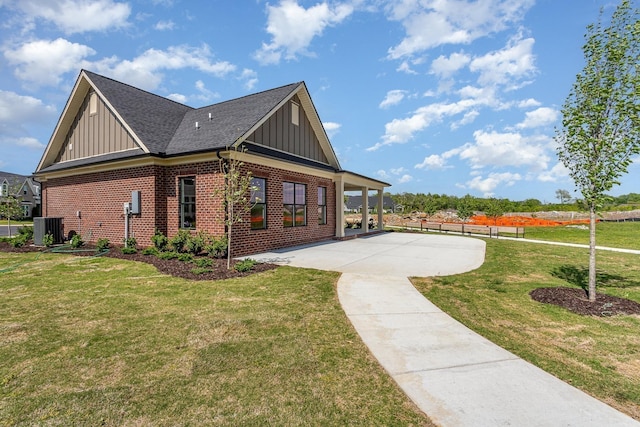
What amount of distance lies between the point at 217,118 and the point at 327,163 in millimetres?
6912

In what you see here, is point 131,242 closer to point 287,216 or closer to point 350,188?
point 287,216

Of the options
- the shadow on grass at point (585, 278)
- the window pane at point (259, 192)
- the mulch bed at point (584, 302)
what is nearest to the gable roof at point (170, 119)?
the window pane at point (259, 192)

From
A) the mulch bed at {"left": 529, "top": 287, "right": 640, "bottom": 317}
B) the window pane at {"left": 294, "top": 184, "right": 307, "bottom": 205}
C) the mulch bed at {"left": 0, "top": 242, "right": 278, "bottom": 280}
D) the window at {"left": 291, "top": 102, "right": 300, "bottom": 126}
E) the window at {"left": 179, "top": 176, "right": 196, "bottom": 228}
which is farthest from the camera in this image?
the window at {"left": 291, "top": 102, "right": 300, "bottom": 126}

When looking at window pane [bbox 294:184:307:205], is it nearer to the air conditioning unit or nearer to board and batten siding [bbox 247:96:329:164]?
board and batten siding [bbox 247:96:329:164]

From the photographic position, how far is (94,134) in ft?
48.8

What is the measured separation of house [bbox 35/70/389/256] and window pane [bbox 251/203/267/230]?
1.6 inches

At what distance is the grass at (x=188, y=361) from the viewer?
2.78 metres

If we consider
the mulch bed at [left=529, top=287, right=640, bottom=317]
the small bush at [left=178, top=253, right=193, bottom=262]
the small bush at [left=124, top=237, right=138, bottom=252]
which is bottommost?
the mulch bed at [left=529, top=287, right=640, bottom=317]

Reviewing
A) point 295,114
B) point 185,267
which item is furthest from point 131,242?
Result: point 295,114

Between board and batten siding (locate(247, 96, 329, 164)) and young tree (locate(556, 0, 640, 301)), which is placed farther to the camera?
board and batten siding (locate(247, 96, 329, 164))

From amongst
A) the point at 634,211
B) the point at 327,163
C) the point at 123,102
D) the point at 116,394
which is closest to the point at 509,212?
the point at 634,211

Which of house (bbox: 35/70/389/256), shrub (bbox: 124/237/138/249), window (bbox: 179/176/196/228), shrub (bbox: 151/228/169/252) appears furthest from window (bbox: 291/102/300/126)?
shrub (bbox: 124/237/138/249)

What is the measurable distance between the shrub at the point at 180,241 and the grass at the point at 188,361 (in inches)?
174

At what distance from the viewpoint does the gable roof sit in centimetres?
1207
